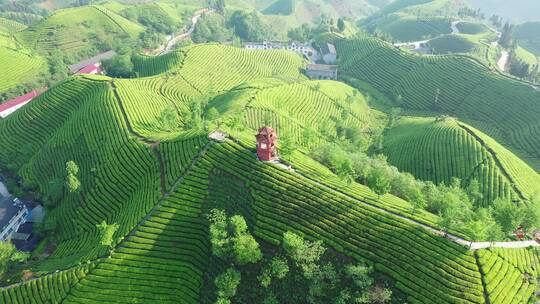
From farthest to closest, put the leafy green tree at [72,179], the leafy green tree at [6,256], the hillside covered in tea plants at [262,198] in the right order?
the leafy green tree at [72,179] < the leafy green tree at [6,256] < the hillside covered in tea plants at [262,198]

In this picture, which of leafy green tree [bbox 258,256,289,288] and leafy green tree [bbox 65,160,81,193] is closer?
leafy green tree [bbox 258,256,289,288]

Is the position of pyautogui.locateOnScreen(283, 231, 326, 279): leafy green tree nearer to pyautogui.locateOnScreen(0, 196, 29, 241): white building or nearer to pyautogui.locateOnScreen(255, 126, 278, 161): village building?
pyautogui.locateOnScreen(255, 126, 278, 161): village building

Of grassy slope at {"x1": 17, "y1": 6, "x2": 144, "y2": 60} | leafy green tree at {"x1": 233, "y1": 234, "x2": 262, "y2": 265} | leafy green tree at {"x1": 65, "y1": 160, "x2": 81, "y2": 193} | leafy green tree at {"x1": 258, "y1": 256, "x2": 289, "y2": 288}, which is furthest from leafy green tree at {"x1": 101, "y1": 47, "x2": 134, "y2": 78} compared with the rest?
leafy green tree at {"x1": 258, "y1": 256, "x2": 289, "y2": 288}

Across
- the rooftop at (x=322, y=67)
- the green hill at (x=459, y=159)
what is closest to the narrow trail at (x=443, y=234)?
the green hill at (x=459, y=159)

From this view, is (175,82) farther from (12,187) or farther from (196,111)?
(12,187)

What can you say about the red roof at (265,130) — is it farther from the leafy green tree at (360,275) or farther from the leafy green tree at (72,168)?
the leafy green tree at (72,168)
